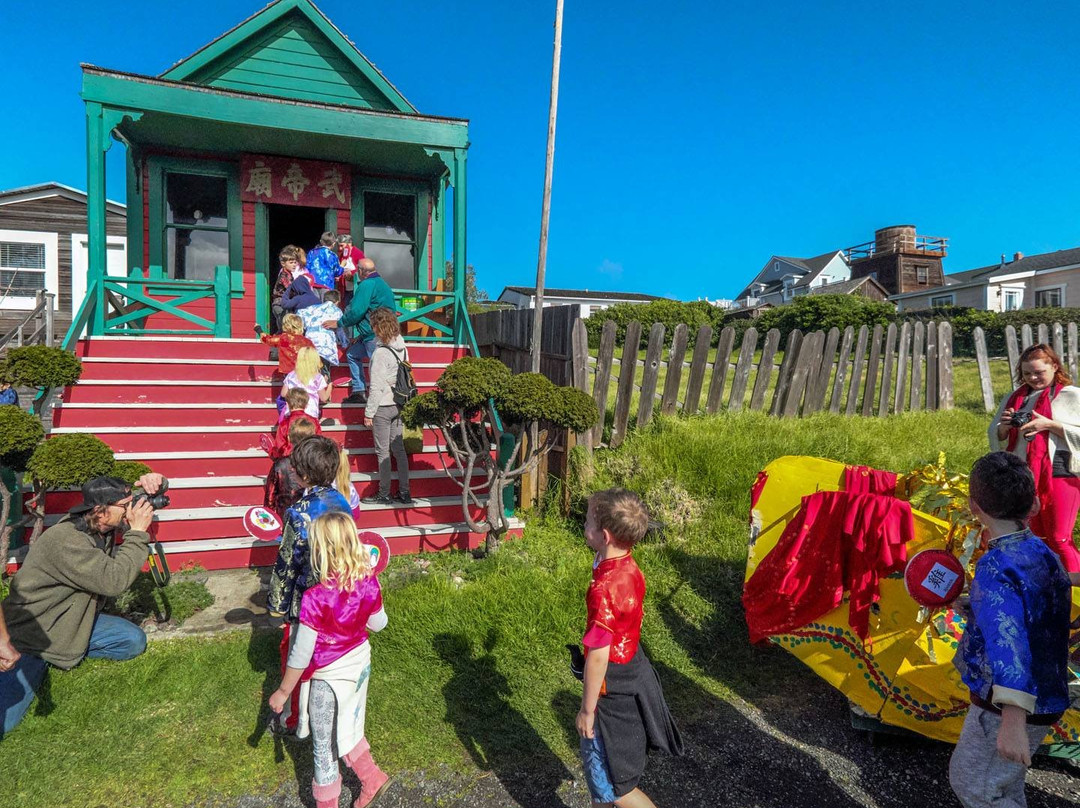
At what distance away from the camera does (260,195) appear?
416 inches

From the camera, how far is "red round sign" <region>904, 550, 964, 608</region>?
8.15ft

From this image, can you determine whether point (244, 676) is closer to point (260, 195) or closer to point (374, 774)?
point (374, 774)

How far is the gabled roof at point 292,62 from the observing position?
396 inches

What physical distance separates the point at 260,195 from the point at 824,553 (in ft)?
33.1

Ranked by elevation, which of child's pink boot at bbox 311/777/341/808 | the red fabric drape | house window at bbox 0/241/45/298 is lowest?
child's pink boot at bbox 311/777/341/808

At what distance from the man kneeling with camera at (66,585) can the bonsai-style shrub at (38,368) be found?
2.57 metres

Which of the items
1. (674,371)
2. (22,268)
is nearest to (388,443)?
(674,371)

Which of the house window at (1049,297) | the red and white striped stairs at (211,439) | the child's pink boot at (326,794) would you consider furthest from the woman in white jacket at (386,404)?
the house window at (1049,297)

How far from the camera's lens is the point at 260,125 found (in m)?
8.80

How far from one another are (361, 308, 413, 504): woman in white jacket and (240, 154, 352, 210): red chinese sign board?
18.8 ft

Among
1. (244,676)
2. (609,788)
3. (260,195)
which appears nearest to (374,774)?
(609,788)

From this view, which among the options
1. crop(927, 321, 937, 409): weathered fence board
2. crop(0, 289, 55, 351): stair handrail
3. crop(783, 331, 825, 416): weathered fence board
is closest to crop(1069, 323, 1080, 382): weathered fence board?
crop(927, 321, 937, 409): weathered fence board

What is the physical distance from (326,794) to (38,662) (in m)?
1.81

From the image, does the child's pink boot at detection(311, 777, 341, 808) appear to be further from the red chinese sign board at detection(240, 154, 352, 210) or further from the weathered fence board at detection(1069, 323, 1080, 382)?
the weathered fence board at detection(1069, 323, 1080, 382)
